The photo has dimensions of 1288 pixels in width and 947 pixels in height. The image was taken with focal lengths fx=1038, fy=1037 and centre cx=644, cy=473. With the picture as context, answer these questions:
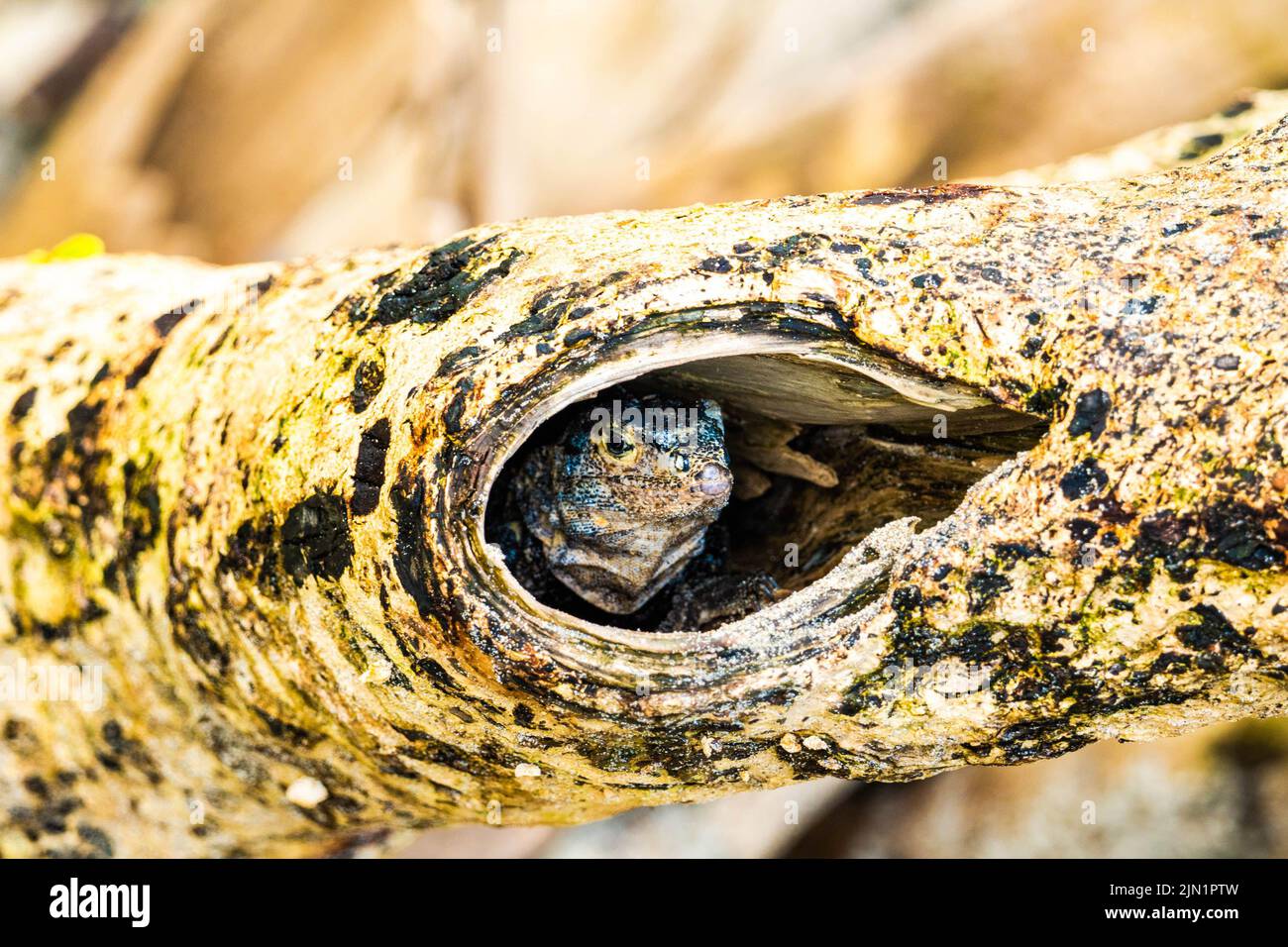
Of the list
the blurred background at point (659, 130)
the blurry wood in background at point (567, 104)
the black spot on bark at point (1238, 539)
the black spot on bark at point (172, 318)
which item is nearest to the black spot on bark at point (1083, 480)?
the black spot on bark at point (1238, 539)

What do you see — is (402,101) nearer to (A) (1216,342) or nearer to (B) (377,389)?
(B) (377,389)

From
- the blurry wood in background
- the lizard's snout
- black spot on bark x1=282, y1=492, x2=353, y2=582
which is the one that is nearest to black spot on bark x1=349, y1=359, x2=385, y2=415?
black spot on bark x1=282, y1=492, x2=353, y2=582

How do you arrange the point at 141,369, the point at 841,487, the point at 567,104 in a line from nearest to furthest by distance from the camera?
the point at 841,487 < the point at 141,369 < the point at 567,104

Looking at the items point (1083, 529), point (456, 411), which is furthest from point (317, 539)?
point (1083, 529)

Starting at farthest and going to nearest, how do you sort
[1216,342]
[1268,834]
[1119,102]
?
[1119,102] < [1268,834] < [1216,342]

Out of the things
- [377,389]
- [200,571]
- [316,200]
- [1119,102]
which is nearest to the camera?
[377,389]

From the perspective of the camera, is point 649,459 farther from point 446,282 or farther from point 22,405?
point 22,405

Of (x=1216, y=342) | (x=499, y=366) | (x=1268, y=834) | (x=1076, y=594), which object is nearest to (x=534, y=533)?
(x=499, y=366)
